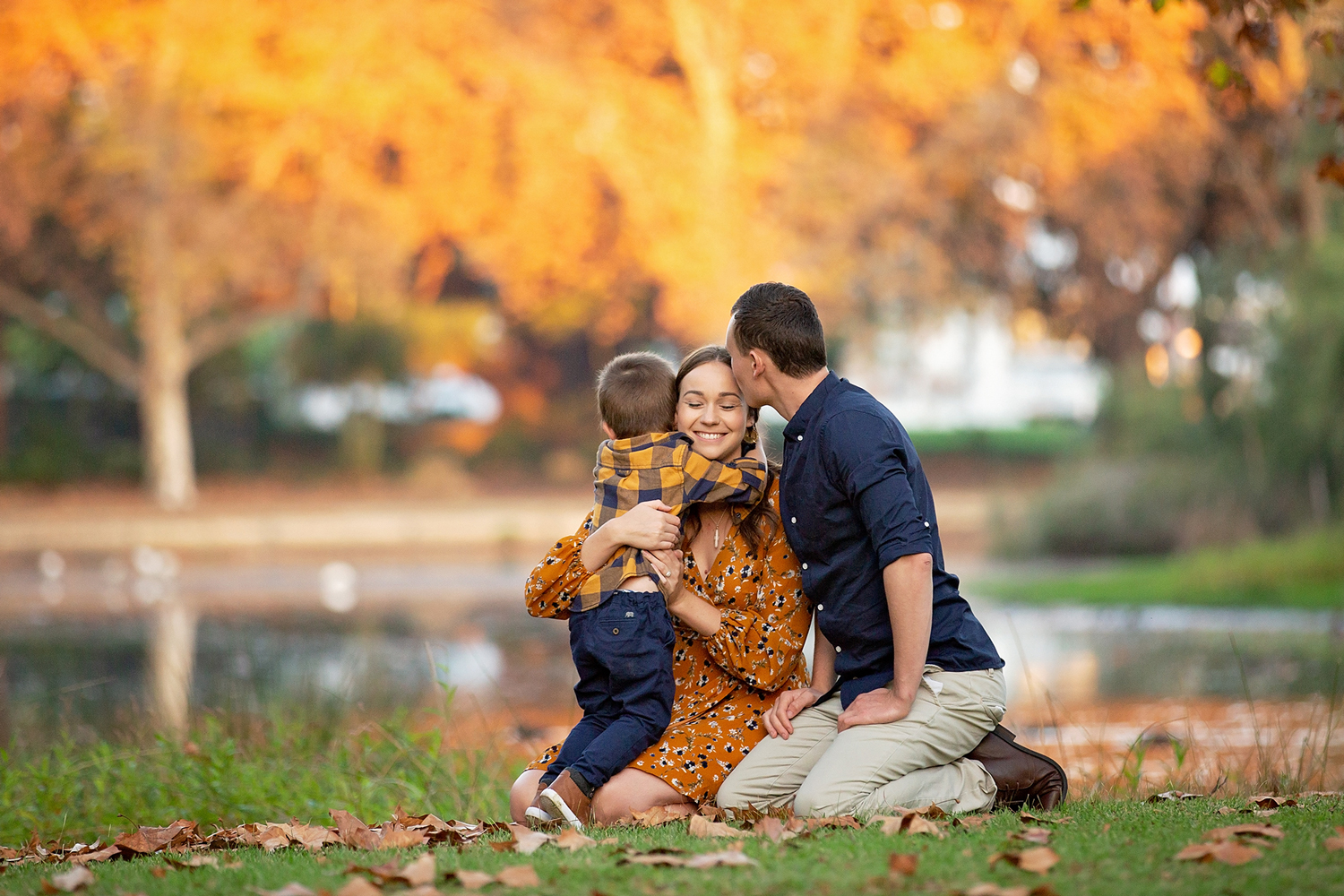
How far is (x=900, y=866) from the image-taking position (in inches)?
117

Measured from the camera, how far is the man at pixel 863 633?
12.4 feet

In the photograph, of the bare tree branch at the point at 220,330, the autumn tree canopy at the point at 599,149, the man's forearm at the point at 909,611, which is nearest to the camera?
the man's forearm at the point at 909,611

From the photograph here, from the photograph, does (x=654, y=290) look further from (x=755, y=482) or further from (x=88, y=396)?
(x=755, y=482)

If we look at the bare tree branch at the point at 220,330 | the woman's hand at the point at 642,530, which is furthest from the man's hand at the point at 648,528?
the bare tree branch at the point at 220,330

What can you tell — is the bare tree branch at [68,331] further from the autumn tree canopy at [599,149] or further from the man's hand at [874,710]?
the man's hand at [874,710]

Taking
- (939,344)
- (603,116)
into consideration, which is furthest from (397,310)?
(939,344)

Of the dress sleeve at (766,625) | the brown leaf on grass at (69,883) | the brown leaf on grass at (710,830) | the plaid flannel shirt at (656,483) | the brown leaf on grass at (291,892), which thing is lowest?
the brown leaf on grass at (710,830)

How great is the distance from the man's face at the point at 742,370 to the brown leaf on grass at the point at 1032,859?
154cm

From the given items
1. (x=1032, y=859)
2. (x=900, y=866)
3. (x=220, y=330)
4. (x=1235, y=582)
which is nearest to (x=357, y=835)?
(x=900, y=866)

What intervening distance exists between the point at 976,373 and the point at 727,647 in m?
56.8

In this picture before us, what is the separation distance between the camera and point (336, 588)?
15328mm

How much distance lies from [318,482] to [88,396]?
17.0 feet

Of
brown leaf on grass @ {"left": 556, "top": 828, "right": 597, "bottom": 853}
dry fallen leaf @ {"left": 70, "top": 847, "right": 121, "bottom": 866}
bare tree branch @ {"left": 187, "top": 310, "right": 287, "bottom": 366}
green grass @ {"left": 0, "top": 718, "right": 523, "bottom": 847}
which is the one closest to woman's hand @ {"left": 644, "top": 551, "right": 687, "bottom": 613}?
brown leaf on grass @ {"left": 556, "top": 828, "right": 597, "bottom": 853}

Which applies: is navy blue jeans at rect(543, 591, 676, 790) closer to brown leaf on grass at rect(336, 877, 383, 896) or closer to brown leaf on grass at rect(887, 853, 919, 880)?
brown leaf on grass at rect(336, 877, 383, 896)
